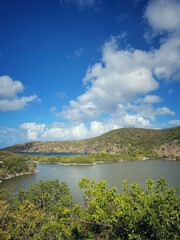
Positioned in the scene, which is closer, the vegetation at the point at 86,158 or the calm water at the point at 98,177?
the calm water at the point at 98,177

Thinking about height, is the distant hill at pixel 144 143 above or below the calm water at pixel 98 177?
above

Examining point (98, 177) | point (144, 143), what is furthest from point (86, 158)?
point (144, 143)

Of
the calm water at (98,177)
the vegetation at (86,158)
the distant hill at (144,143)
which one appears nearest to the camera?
the calm water at (98,177)

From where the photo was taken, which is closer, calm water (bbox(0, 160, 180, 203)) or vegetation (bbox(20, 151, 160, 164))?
calm water (bbox(0, 160, 180, 203))

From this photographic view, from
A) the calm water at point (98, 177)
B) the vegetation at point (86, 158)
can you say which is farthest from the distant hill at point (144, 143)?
the calm water at point (98, 177)

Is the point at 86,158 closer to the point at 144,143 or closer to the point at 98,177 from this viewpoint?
the point at 98,177

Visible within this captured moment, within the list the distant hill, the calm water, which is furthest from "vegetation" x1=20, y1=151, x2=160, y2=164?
the calm water

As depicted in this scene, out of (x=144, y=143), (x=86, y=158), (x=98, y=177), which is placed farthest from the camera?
(x=144, y=143)

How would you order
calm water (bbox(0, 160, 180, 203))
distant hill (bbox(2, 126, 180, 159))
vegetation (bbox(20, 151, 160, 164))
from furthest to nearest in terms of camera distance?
distant hill (bbox(2, 126, 180, 159))
vegetation (bbox(20, 151, 160, 164))
calm water (bbox(0, 160, 180, 203))

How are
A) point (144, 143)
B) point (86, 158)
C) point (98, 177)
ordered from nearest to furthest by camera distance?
point (98, 177), point (86, 158), point (144, 143)

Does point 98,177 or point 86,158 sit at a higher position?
point 86,158

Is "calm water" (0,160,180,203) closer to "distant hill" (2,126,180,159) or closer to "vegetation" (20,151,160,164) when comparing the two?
"vegetation" (20,151,160,164)

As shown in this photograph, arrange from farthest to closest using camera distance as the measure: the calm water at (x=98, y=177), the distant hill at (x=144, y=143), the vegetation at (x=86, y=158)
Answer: the distant hill at (x=144, y=143)
the vegetation at (x=86, y=158)
the calm water at (x=98, y=177)

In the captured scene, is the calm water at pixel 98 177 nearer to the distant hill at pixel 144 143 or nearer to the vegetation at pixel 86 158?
the vegetation at pixel 86 158
